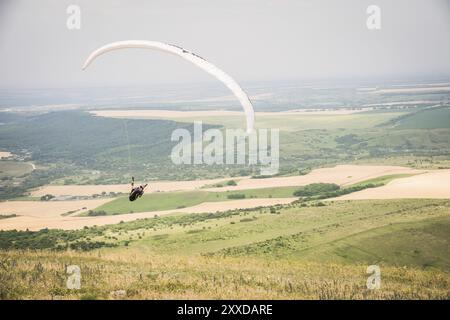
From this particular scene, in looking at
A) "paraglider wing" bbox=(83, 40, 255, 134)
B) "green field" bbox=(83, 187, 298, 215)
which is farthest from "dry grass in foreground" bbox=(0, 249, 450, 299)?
"green field" bbox=(83, 187, 298, 215)

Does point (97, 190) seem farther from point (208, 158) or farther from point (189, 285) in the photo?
point (189, 285)

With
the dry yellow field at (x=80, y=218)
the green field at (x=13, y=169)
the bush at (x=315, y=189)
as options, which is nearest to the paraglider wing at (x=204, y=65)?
the dry yellow field at (x=80, y=218)

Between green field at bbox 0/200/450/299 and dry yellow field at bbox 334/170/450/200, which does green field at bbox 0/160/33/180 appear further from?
dry yellow field at bbox 334/170/450/200

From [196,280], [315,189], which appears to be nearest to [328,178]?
[315,189]

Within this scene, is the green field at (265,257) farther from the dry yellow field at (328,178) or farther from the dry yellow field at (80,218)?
the dry yellow field at (328,178)

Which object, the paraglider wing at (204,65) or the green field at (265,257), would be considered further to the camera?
the paraglider wing at (204,65)

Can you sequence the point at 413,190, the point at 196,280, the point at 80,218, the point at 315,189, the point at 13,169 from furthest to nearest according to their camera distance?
the point at 13,169 → the point at 315,189 → the point at 80,218 → the point at 413,190 → the point at 196,280

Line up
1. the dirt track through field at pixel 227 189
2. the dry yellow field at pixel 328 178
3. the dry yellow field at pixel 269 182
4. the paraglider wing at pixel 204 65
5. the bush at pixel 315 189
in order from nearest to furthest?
the paraglider wing at pixel 204 65 < the dirt track through field at pixel 227 189 < the bush at pixel 315 189 < the dry yellow field at pixel 328 178 < the dry yellow field at pixel 269 182

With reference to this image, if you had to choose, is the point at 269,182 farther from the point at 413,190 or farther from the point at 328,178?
the point at 413,190

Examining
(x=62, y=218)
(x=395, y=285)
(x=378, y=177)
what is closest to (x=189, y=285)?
(x=395, y=285)
